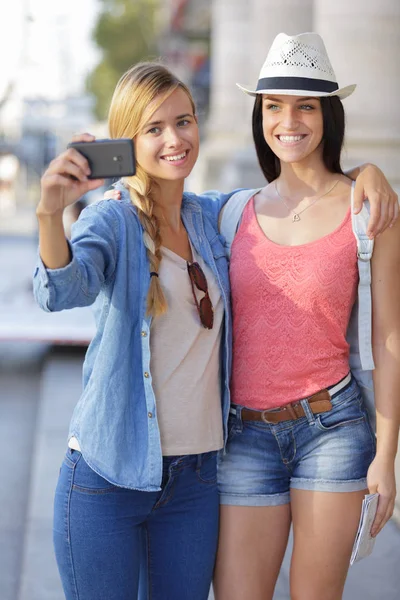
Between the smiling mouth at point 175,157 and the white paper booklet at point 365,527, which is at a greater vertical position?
the smiling mouth at point 175,157

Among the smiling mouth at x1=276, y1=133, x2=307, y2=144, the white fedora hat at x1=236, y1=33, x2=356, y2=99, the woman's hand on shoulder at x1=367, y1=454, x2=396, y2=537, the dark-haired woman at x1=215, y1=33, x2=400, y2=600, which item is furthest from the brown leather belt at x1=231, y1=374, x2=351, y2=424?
the white fedora hat at x1=236, y1=33, x2=356, y2=99

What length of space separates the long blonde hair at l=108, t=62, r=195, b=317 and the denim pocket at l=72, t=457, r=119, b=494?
0.62 m

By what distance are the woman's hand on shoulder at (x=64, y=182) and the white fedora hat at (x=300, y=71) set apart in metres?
0.95

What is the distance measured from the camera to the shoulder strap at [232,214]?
10.6 feet

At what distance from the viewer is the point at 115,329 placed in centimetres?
275

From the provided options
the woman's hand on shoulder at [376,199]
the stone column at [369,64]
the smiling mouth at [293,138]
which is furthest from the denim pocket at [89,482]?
the stone column at [369,64]

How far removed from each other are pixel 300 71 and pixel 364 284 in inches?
29.6

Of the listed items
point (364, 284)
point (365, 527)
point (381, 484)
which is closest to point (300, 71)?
point (364, 284)

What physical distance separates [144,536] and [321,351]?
2.70 ft

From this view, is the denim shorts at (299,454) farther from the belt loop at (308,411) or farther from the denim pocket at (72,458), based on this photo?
the denim pocket at (72,458)

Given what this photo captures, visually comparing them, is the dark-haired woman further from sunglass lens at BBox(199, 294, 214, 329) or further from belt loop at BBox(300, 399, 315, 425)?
sunglass lens at BBox(199, 294, 214, 329)

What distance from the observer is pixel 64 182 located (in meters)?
2.35

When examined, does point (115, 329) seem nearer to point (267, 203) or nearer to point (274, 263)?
point (274, 263)

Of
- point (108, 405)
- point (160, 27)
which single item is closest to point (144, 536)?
point (108, 405)
